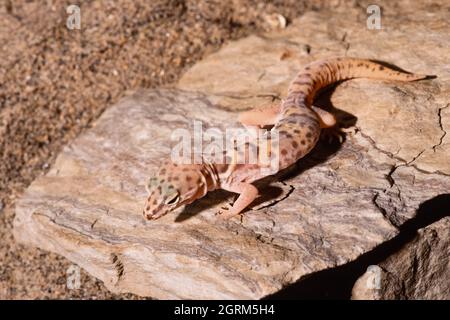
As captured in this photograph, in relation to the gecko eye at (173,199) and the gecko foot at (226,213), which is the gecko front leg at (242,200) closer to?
the gecko foot at (226,213)

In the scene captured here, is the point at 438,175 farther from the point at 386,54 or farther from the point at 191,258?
the point at 191,258

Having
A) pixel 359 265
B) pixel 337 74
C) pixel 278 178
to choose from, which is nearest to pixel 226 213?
pixel 278 178

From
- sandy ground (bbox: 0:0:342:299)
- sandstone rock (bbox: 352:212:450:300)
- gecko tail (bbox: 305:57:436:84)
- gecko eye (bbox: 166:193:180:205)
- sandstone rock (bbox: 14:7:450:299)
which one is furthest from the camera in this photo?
sandy ground (bbox: 0:0:342:299)

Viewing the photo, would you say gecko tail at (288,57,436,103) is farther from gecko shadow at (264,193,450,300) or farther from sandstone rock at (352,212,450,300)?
sandstone rock at (352,212,450,300)

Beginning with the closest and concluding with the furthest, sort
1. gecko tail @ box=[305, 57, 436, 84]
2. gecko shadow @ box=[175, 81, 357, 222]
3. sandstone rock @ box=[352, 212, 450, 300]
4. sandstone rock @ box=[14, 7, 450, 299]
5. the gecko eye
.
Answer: sandstone rock @ box=[14, 7, 450, 299] → the gecko eye → sandstone rock @ box=[352, 212, 450, 300] → gecko shadow @ box=[175, 81, 357, 222] → gecko tail @ box=[305, 57, 436, 84]

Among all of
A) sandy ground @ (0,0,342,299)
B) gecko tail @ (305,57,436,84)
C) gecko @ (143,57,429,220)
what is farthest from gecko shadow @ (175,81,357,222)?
sandy ground @ (0,0,342,299)

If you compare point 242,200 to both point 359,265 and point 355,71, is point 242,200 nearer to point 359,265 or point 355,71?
point 359,265
